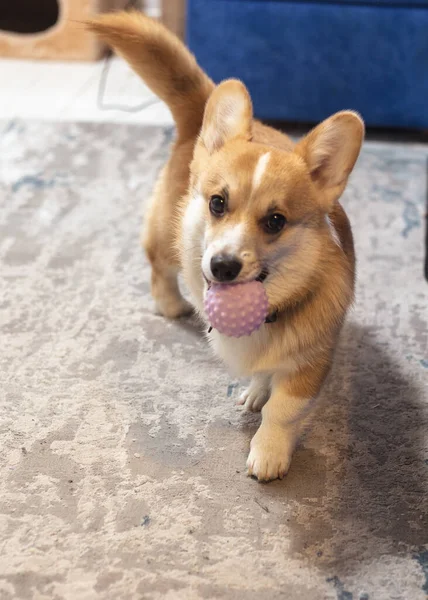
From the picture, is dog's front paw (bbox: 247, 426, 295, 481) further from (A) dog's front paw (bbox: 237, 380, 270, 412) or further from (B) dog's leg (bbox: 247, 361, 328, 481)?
(A) dog's front paw (bbox: 237, 380, 270, 412)

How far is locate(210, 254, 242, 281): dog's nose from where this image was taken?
1.07 metres

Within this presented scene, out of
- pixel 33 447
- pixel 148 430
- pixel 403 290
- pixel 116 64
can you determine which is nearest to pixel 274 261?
pixel 148 430

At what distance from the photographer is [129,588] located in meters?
0.98

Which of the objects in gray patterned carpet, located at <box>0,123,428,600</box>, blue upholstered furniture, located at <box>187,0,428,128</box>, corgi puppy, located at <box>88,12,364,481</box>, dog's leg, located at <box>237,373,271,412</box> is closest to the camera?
gray patterned carpet, located at <box>0,123,428,600</box>

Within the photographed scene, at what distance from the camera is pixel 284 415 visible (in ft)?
4.00

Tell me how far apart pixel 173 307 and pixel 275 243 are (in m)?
0.54

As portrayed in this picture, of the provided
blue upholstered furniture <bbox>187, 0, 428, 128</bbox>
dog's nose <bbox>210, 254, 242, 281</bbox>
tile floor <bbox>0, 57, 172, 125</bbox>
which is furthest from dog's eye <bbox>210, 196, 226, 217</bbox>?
tile floor <bbox>0, 57, 172, 125</bbox>

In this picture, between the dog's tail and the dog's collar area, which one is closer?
the dog's collar area

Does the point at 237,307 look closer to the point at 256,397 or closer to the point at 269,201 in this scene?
the point at 269,201

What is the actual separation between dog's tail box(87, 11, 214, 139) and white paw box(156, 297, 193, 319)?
0.39 metres

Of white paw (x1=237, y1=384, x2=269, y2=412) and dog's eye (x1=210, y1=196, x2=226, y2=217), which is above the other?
dog's eye (x1=210, y1=196, x2=226, y2=217)

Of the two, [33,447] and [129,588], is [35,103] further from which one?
[129,588]

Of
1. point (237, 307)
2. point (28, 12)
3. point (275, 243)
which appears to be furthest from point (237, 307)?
point (28, 12)

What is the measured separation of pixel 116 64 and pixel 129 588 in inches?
120
